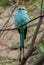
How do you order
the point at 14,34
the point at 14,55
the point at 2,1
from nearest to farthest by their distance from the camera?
the point at 14,55 < the point at 14,34 < the point at 2,1

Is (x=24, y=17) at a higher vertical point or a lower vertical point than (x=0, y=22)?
higher

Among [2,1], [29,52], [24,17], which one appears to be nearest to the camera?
[29,52]

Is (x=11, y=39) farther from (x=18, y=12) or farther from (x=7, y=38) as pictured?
(x=18, y=12)

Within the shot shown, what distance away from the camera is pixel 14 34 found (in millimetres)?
4312

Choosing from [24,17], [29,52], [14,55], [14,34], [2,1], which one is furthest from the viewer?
[2,1]

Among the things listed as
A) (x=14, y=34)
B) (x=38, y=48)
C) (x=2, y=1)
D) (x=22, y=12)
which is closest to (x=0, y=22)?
(x=14, y=34)

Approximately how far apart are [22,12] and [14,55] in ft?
5.83

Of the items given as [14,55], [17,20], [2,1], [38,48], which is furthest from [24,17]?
[2,1]

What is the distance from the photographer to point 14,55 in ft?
12.7

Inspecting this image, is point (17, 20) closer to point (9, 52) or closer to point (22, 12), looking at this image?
point (22, 12)

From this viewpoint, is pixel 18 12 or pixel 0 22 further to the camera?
pixel 0 22

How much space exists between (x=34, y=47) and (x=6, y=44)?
257cm

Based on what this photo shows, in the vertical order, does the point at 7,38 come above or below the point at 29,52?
below

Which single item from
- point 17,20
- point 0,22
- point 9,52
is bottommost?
point 9,52
